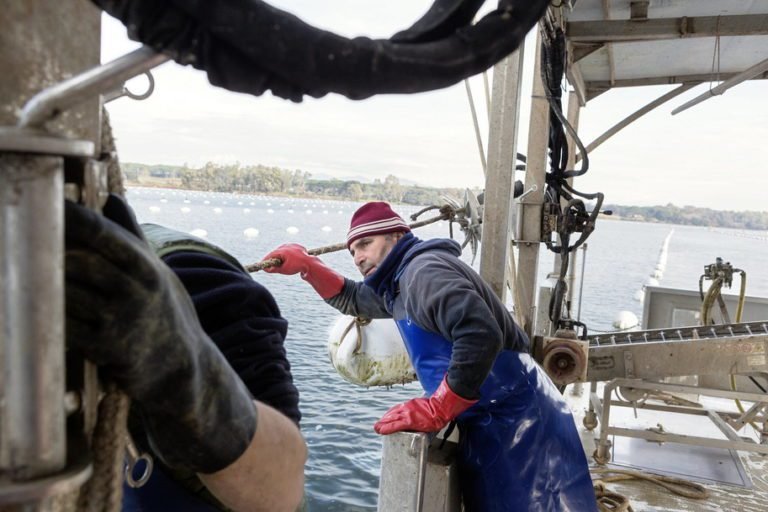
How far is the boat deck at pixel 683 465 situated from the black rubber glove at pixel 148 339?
452 cm

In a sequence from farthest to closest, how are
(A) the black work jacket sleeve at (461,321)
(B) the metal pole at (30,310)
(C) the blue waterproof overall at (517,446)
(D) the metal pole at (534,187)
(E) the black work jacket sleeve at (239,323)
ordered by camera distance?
1. (D) the metal pole at (534,187)
2. (C) the blue waterproof overall at (517,446)
3. (A) the black work jacket sleeve at (461,321)
4. (E) the black work jacket sleeve at (239,323)
5. (B) the metal pole at (30,310)

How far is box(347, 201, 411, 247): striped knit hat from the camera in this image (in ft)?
12.0

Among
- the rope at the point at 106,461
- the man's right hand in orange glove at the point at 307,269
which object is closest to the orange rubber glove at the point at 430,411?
the man's right hand in orange glove at the point at 307,269

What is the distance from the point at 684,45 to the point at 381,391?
9523 mm

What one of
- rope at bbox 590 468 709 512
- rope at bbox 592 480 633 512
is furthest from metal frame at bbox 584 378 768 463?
rope at bbox 592 480 633 512

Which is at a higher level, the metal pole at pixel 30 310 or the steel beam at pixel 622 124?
the steel beam at pixel 622 124

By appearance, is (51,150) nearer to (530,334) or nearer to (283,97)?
(283,97)

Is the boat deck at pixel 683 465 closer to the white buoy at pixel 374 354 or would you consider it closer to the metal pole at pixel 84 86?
the white buoy at pixel 374 354

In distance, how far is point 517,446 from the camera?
3236mm

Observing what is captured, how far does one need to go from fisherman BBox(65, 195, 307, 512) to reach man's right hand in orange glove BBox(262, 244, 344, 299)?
2.69m

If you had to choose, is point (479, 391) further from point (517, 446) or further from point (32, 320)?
point (32, 320)

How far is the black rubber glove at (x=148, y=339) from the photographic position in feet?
2.14

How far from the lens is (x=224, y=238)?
144ft

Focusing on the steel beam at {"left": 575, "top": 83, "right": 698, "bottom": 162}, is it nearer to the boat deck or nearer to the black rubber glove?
the boat deck
